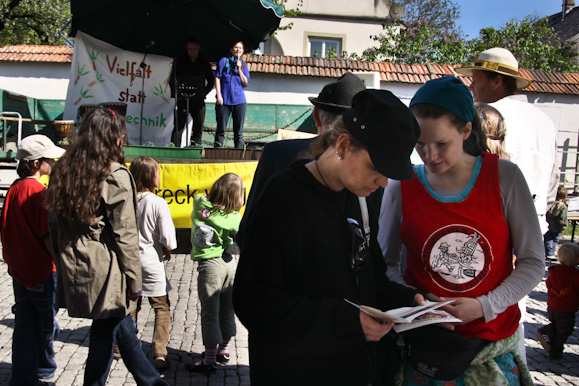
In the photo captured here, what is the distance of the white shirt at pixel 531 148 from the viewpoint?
291 cm

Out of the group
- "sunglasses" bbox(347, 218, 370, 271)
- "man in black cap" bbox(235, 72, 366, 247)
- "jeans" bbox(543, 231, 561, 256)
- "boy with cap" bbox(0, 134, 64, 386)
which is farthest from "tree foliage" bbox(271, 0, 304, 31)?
"sunglasses" bbox(347, 218, 370, 271)

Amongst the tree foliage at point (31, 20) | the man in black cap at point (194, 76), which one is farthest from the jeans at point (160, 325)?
the tree foliage at point (31, 20)

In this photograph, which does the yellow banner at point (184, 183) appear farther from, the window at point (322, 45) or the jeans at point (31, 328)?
the window at point (322, 45)

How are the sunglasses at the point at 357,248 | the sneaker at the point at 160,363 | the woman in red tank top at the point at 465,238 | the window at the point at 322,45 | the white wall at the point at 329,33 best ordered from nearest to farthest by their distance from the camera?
1. the sunglasses at the point at 357,248
2. the woman in red tank top at the point at 465,238
3. the sneaker at the point at 160,363
4. the white wall at the point at 329,33
5. the window at the point at 322,45

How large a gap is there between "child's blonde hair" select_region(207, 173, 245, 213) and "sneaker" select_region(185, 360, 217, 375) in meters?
1.25

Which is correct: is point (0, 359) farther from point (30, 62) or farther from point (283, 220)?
point (30, 62)

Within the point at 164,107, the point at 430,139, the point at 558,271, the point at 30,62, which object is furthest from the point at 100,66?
the point at 430,139

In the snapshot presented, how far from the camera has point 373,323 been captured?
1.64m

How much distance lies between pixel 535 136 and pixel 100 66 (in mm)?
8803

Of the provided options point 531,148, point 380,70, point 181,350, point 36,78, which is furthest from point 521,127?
point 36,78

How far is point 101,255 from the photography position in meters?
3.11

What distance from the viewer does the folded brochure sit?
1618 millimetres

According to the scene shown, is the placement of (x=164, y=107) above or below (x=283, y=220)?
above

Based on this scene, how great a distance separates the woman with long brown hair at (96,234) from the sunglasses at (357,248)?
1859 millimetres
